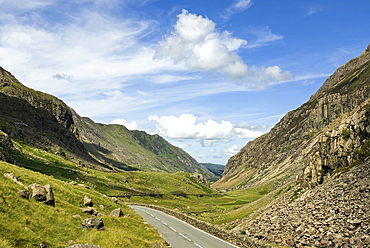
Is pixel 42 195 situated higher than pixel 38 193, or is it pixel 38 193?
pixel 38 193

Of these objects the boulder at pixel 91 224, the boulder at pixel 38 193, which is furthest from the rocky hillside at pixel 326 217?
the boulder at pixel 38 193

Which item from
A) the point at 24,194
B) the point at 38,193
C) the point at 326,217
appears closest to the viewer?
the point at 24,194

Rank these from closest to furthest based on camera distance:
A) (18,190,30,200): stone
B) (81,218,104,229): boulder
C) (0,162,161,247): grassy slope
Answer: (0,162,161,247): grassy slope, (18,190,30,200): stone, (81,218,104,229): boulder

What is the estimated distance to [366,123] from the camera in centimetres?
4406

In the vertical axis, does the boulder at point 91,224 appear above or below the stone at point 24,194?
below

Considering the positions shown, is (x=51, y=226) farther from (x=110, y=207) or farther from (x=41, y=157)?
(x=41, y=157)

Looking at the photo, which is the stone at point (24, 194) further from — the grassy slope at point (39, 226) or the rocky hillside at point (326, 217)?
the rocky hillside at point (326, 217)

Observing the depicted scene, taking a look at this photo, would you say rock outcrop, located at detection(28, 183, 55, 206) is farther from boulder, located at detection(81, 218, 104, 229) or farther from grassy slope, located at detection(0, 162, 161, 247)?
boulder, located at detection(81, 218, 104, 229)

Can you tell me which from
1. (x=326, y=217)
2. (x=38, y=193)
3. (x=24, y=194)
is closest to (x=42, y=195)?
(x=38, y=193)

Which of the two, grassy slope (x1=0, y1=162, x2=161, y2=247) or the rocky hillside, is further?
the rocky hillside

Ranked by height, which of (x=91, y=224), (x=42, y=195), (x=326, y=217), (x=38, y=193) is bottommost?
(x=91, y=224)

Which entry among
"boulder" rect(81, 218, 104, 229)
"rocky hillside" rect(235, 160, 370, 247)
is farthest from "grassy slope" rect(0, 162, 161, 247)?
"rocky hillside" rect(235, 160, 370, 247)

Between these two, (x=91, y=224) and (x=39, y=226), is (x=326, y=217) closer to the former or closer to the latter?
(x=91, y=224)

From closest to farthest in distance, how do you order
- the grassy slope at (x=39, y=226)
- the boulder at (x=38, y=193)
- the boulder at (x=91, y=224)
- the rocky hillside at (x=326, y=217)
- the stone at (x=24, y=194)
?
the grassy slope at (x=39, y=226)
the stone at (x=24, y=194)
the rocky hillside at (x=326, y=217)
the boulder at (x=91, y=224)
the boulder at (x=38, y=193)
